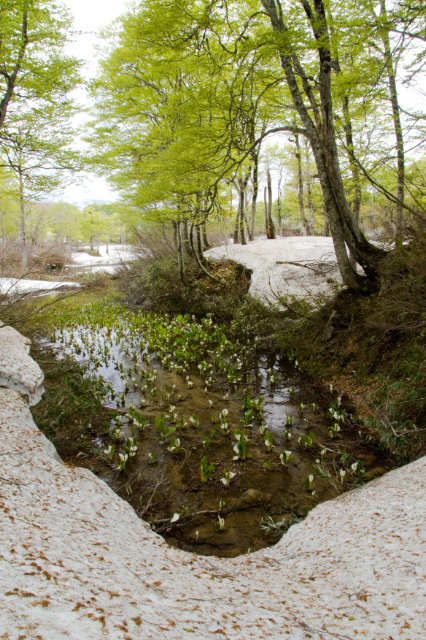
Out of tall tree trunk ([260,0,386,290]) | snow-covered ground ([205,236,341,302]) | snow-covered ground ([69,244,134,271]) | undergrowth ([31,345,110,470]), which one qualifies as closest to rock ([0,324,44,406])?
undergrowth ([31,345,110,470])

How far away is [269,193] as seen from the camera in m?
16.6

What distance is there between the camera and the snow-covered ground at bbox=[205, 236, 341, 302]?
31.7 ft

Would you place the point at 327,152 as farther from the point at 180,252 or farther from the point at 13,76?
the point at 13,76

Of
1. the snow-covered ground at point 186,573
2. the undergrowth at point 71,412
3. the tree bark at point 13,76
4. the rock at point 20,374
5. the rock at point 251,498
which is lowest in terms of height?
the rock at point 251,498

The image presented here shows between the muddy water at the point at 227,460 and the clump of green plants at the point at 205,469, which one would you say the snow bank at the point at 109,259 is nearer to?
the muddy water at the point at 227,460

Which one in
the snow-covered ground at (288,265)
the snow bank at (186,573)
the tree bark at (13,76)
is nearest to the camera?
the snow bank at (186,573)

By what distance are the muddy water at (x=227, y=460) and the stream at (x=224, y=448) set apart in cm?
1

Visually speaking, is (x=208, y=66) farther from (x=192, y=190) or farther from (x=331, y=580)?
(x=331, y=580)

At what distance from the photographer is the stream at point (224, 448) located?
3.28 meters

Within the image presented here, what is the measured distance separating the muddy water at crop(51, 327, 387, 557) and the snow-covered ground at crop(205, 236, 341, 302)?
3.64 metres

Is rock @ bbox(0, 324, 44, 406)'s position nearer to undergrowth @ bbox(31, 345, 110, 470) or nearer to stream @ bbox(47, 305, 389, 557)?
undergrowth @ bbox(31, 345, 110, 470)

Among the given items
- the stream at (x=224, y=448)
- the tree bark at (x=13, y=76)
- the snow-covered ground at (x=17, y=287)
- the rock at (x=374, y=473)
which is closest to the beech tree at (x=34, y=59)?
the tree bark at (x=13, y=76)

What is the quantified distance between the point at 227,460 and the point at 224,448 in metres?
0.28

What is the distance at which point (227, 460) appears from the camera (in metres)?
4.23
